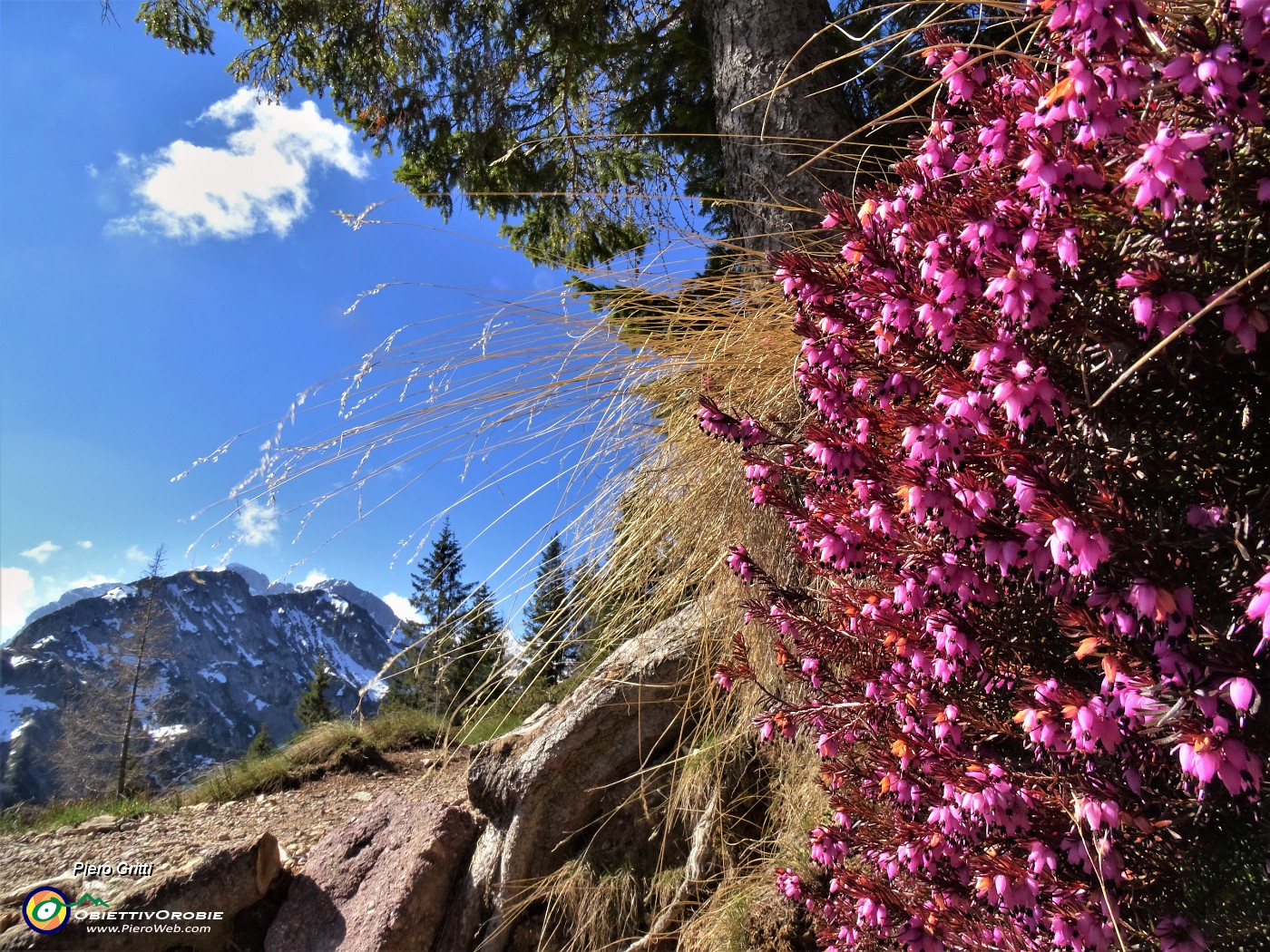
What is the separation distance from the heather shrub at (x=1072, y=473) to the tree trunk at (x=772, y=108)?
5.28ft

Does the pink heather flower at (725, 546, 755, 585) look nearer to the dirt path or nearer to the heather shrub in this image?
the heather shrub

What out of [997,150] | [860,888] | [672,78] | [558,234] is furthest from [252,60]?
[860,888]

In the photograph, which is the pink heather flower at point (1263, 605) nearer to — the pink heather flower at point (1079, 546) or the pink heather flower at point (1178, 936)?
the pink heather flower at point (1079, 546)

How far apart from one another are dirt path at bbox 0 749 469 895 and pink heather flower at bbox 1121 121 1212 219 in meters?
3.42

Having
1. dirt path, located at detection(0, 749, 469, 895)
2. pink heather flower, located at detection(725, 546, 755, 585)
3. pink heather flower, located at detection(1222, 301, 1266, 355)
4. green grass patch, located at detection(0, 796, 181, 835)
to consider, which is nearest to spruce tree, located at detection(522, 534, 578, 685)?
pink heather flower, located at detection(725, 546, 755, 585)

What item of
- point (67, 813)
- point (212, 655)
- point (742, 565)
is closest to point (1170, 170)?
point (742, 565)

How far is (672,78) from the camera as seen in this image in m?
4.35

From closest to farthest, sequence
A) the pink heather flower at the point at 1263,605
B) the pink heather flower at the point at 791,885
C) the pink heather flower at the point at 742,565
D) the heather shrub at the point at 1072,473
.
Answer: the pink heather flower at the point at 1263,605 → the heather shrub at the point at 1072,473 → the pink heather flower at the point at 742,565 → the pink heather flower at the point at 791,885

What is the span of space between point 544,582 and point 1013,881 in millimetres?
1574

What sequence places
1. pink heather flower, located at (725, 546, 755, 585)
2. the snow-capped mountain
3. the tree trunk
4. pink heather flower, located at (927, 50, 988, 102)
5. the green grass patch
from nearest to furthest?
1. pink heather flower, located at (927, 50, 988, 102)
2. pink heather flower, located at (725, 546, 755, 585)
3. the tree trunk
4. the green grass patch
5. the snow-capped mountain

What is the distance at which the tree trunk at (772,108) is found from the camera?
9.52ft

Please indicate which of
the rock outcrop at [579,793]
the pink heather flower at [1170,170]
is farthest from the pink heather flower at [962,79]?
the rock outcrop at [579,793]

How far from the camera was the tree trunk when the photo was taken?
9.52 feet

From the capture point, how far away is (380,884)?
128 inches
